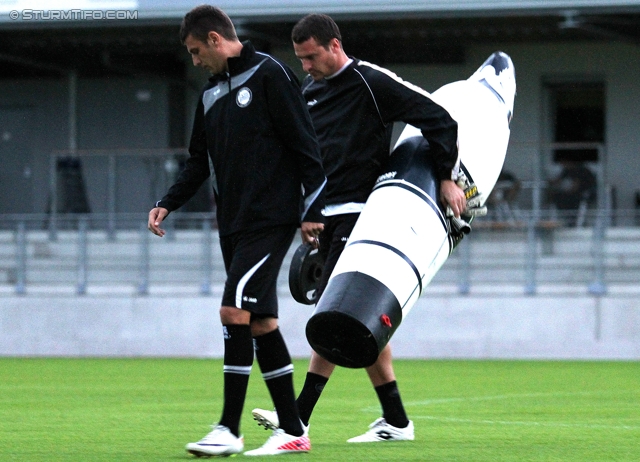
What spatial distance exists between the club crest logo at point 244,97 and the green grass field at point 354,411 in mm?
1535

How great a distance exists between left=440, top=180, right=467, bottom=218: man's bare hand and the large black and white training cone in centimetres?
11

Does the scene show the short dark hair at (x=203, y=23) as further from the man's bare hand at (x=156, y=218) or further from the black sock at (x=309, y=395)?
the black sock at (x=309, y=395)

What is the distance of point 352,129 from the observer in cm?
636

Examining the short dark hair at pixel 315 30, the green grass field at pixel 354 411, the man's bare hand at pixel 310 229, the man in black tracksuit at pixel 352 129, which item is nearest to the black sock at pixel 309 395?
the man in black tracksuit at pixel 352 129

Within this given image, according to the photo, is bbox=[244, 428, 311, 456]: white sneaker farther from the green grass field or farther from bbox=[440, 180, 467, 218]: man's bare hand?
bbox=[440, 180, 467, 218]: man's bare hand

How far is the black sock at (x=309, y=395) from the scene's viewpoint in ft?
21.2

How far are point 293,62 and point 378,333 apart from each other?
51.9 ft

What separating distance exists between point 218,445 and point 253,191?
109 centimetres

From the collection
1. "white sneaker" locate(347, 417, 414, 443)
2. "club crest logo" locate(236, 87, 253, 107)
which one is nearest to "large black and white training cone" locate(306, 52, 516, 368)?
"white sneaker" locate(347, 417, 414, 443)

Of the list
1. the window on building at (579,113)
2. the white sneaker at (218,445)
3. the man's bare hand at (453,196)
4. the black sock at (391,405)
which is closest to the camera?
the white sneaker at (218,445)

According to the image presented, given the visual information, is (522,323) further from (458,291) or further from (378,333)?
(378,333)

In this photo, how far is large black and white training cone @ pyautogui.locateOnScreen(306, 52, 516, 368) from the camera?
Answer: 230 inches

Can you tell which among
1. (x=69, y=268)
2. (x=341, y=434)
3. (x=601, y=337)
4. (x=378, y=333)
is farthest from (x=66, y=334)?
(x=378, y=333)

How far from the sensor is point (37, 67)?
22031 mm
